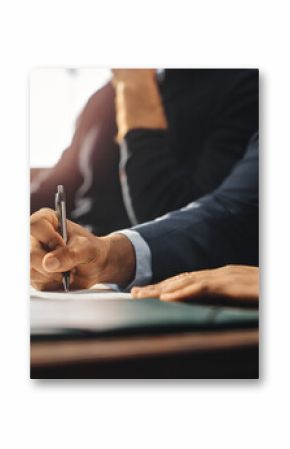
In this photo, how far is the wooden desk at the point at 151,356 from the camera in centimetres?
158

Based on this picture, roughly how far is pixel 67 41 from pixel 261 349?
981 mm

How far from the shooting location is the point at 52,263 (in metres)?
1.60

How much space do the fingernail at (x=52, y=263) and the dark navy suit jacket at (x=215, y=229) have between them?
0.75 feet

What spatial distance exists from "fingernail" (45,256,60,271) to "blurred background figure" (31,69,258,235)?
0.46 ft

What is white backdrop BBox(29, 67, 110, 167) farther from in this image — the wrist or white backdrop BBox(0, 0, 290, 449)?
the wrist

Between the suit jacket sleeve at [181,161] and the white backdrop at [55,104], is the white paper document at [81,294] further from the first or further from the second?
the white backdrop at [55,104]

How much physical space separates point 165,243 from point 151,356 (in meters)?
0.30


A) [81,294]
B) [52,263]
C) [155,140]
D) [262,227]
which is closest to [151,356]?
[81,294]

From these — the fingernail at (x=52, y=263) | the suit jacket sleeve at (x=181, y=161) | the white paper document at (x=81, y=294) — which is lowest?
the white paper document at (x=81, y=294)

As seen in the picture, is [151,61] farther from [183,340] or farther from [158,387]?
[158,387]

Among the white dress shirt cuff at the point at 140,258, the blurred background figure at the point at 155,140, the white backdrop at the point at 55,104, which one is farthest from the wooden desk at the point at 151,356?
the white backdrop at the point at 55,104

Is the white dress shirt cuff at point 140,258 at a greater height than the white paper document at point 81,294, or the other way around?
the white dress shirt cuff at point 140,258

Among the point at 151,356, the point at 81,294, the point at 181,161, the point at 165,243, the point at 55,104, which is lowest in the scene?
the point at 151,356

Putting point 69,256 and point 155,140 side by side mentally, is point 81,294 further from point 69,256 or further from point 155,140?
point 155,140
